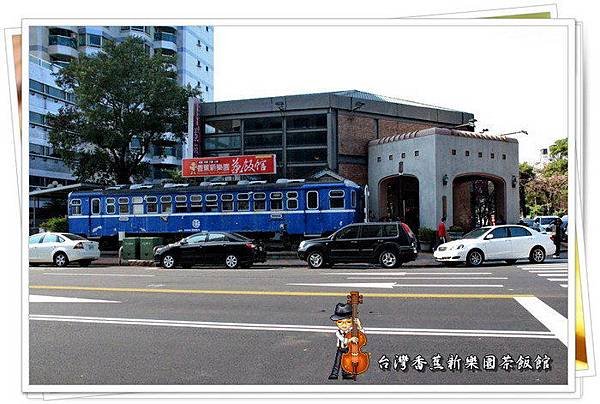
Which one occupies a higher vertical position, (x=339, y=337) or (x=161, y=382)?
(x=339, y=337)

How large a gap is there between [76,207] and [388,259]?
580cm

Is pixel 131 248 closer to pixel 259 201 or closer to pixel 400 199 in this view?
pixel 259 201

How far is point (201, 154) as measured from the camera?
8.93 metres

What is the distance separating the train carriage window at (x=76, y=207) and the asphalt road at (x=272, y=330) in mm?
1196

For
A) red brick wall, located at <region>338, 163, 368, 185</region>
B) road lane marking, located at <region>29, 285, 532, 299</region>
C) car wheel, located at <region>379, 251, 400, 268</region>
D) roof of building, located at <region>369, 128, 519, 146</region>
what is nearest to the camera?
road lane marking, located at <region>29, 285, 532, 299</region>

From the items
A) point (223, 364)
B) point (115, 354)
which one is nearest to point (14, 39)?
point (115, 354)

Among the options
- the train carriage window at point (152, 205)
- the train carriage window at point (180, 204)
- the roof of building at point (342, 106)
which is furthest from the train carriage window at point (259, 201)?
the train carriage window at point (152, 205)

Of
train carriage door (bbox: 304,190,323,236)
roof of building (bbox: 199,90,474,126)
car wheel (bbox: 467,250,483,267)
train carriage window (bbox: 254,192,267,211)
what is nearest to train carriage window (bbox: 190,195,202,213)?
train carriage window (bbox: 254,192,267,211)

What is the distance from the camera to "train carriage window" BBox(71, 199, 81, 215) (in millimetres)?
8180

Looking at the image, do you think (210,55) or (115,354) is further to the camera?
Answer: (210,55)

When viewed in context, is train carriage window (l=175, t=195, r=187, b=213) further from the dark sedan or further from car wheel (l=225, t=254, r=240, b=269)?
car wheel (l=225, t=254, r=240, b=269)

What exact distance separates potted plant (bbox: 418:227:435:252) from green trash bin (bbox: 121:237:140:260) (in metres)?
4.74

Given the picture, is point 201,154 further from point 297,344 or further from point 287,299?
point 297,344
